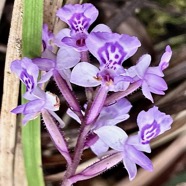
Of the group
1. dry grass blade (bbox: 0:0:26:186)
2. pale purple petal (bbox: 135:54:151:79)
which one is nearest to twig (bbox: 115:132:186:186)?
dry grass blade (bbox: 0:0:26:186)

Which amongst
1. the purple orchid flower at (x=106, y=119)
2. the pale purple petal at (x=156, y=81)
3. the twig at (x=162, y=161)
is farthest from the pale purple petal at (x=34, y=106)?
the twig at (x=162, y=161)

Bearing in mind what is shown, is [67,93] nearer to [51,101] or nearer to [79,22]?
[51,101]

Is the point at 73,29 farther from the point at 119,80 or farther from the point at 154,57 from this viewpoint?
the point at 154,57

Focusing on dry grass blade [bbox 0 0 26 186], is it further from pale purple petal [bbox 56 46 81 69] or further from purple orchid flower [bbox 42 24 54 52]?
pale purple petal [bbox 56 46 81 69]

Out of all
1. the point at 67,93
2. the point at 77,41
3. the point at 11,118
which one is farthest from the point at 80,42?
the point at 11,118

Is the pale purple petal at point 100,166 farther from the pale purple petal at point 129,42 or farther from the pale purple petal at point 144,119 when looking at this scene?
the pale purple petal at point 129,42

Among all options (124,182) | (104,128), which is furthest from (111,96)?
(124,182)
